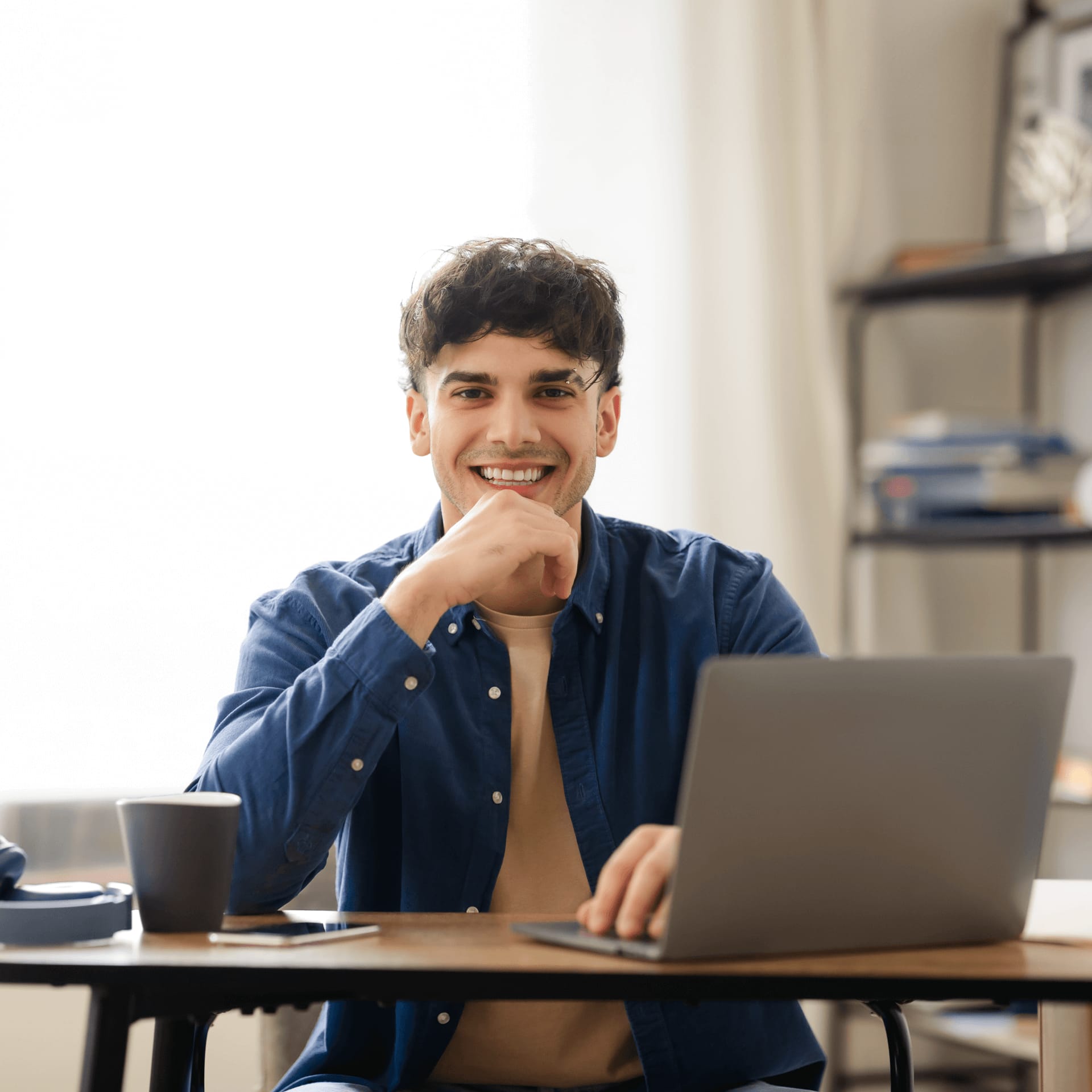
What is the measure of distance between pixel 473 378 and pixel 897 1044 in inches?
30.4

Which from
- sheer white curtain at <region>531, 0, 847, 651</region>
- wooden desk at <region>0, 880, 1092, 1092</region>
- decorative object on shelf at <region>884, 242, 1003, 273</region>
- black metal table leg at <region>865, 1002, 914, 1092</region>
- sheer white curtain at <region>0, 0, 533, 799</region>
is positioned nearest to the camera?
wooden desk at <region>0, 880, 1092, 1092</region>

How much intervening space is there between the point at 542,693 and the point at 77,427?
109 cm

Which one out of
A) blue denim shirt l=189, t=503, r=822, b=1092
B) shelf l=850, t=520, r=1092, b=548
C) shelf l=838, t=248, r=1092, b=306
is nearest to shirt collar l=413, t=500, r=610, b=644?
blue denim shirt l=189, t=503, r=822, b=1092

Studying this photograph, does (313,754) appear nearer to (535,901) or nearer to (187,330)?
(535,901)

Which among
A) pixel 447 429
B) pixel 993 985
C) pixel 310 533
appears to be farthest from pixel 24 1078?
pixel 993 985

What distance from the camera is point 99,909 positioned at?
0.92 m

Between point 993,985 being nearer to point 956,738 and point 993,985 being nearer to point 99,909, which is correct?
point 956,738

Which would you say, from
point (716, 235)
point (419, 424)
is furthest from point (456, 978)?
point (716, 235)

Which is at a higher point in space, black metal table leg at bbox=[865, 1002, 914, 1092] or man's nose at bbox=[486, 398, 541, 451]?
man's nose at bbox=[486, 398, 541, 451]

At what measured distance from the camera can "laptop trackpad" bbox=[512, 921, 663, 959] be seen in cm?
84

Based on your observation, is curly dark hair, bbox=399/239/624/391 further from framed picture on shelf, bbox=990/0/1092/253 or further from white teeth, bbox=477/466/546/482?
framed picture on shelf, bbox=990/0/1092/253

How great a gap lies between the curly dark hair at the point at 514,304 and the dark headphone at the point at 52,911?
2.38 feet

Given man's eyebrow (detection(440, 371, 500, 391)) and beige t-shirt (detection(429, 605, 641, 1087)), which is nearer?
beige t-shirt (detection(429, 605, 641, 1087))

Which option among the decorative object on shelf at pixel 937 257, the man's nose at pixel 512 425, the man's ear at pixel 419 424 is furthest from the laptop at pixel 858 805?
the decorative object on shelf at pixel 937 257
